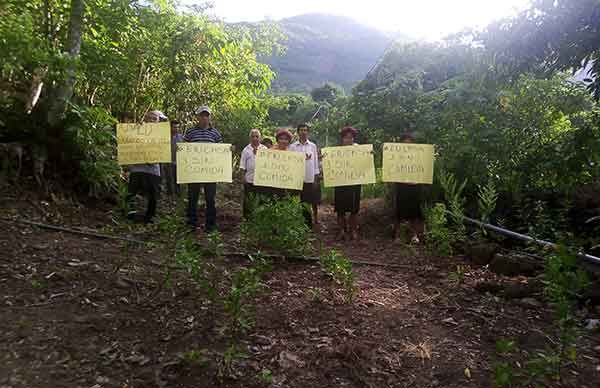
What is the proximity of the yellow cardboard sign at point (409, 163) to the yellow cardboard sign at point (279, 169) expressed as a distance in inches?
41.8

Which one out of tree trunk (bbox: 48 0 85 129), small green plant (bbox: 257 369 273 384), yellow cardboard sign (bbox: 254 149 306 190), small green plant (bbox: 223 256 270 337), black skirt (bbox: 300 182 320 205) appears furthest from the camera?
black skirt (bbox: 300 182 320 205)

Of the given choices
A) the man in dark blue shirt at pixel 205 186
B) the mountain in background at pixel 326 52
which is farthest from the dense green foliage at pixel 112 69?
the mountain in background at pixel 326 52

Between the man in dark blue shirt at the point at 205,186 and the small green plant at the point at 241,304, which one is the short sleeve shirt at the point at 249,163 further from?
the small green plant at the point at 241,304

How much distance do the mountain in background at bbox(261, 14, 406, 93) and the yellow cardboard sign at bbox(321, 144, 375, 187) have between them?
187 ft

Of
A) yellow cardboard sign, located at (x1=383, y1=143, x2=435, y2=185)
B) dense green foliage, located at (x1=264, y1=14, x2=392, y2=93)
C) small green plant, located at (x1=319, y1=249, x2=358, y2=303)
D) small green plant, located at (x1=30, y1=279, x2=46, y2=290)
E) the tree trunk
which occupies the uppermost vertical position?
dense green foliage, located at (x1=264, y1=14, x2=392, y2=93)

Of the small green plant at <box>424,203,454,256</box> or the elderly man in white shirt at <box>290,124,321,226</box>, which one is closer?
the small green plant at <box>424,203,454,256</box>

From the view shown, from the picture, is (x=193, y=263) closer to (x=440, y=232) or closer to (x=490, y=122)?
(x=440, y=232)

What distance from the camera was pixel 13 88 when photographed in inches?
239

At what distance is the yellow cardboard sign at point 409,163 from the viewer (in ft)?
18.9

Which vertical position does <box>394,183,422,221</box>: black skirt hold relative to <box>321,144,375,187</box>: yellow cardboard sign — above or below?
below

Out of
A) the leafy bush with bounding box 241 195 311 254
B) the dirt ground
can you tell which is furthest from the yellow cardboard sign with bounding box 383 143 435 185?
the leafy bush with bounding box 241 195 311 254

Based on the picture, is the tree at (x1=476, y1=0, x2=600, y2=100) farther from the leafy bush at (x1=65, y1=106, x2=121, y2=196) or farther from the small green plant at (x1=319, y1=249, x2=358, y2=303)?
the leafy bush at (x1=65, y1=106, x2=121, y2=196)

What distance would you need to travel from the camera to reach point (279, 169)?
5875mm

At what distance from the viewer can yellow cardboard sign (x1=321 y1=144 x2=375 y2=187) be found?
594 cm
